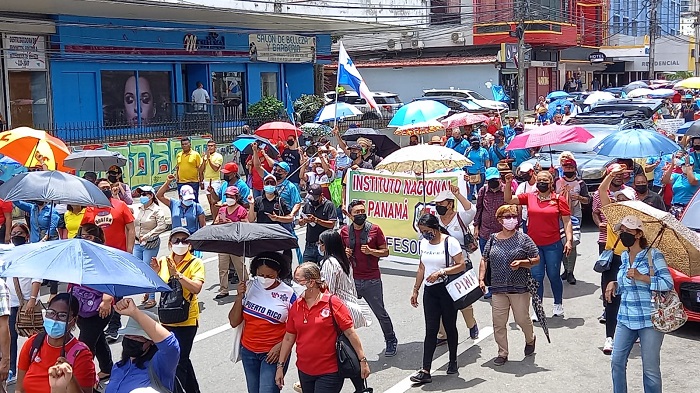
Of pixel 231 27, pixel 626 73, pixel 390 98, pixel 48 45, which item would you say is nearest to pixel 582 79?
pixel 626 73

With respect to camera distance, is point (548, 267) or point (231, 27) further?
point (231, 27)

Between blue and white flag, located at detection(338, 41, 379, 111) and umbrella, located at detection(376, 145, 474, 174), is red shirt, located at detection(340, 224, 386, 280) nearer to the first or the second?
umbrella, located at detection(376, 145, 474, 174)

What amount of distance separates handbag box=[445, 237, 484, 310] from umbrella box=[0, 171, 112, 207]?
3457 millimetres

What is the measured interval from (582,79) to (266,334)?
5411 cm

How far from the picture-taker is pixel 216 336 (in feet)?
30.7

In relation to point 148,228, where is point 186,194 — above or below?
above

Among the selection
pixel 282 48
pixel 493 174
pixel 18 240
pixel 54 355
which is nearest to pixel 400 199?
pixel 493 174

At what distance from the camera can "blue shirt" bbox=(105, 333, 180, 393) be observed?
5.10 m

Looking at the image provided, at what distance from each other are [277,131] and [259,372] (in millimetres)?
10397

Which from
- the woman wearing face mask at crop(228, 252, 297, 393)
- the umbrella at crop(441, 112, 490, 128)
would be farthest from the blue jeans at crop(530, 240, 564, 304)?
the umbrella at crop(441, 112, 490, 128)

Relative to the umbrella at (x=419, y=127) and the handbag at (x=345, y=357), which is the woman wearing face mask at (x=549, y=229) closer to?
the handbag at (x=345, y=357)

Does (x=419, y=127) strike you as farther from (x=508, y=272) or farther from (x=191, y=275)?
(x=191, y=275)

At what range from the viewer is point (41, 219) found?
33.4 feet

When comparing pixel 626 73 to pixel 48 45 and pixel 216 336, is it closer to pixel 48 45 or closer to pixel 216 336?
pixel 48 45
